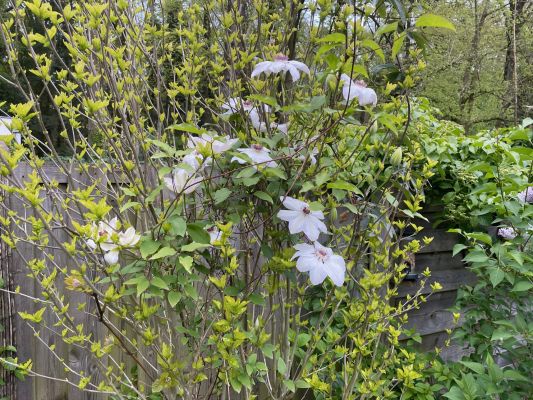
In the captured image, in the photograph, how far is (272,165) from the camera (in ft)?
3.67

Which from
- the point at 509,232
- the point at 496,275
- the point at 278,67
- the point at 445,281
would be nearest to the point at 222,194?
the point at 278,67

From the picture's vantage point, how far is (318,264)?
112 centimetres

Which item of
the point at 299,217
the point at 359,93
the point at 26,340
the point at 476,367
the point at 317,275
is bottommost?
the point at 476,367

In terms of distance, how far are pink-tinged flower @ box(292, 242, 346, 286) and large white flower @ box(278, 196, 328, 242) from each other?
46 millimetres

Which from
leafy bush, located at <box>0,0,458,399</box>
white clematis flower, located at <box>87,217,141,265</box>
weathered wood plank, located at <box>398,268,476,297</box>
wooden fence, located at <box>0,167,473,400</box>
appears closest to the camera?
white clematis flower, located at <box>87,217,141,265</box>

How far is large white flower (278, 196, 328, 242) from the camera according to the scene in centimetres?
110

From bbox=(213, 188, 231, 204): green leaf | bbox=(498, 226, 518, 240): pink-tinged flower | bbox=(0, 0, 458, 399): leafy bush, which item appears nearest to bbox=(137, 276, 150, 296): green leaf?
bbox=(0, 0, 458, 399): leafy bush

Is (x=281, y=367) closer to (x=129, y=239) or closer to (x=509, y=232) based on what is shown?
(x=129, y=239)

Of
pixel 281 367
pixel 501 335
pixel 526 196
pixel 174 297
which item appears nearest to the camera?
pixel 174 297

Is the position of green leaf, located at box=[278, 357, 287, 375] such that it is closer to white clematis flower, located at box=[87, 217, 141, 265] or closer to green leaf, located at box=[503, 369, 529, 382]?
white clematis flower, located at box=[87, 217, 141, 265]

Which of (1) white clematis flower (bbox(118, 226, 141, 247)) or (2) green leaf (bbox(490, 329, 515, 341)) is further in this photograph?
(2) green leaf (bbox(490, 329, 515, 341))

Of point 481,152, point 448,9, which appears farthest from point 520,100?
point 481,152

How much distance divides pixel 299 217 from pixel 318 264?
0.12 metres

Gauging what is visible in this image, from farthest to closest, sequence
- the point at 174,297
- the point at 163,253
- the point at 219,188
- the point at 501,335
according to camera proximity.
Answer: the point at 501,335, the point at 219,188, the point at 174,297, the point at 163,253
